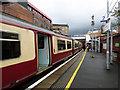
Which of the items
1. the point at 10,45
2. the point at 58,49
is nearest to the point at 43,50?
the point at 58,49

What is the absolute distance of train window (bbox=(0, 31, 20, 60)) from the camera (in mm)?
2217

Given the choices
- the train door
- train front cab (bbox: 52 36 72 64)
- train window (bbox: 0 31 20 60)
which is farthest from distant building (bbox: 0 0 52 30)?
train front cab (bbox: 52 36 72 64)

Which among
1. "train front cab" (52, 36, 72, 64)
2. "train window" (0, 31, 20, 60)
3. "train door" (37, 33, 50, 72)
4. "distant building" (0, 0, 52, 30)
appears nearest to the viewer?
"train window" (0, 31, 20, 60)

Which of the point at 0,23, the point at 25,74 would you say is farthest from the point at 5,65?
the point at 0,23

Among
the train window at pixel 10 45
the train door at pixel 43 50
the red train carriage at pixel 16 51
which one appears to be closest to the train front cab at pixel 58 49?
the train door at pixel 43 50

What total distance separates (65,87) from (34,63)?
66.7 inches

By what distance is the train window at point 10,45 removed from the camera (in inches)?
87.3

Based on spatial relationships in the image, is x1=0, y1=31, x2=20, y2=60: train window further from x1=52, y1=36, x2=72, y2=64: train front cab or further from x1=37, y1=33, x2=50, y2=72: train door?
x1=52, y1=36, x2=72, y2=64: train front cab

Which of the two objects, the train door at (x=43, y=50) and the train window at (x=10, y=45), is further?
the train door at (x=43, y=50)

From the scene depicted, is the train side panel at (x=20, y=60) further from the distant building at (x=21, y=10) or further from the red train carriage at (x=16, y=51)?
the distant building at (x=21, y=10)

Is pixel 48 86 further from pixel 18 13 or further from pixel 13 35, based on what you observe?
pixel 18 13

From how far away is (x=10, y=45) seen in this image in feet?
7.91

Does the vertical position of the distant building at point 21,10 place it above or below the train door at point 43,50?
above

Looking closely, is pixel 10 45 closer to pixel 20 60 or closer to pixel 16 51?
pixel 16 51
